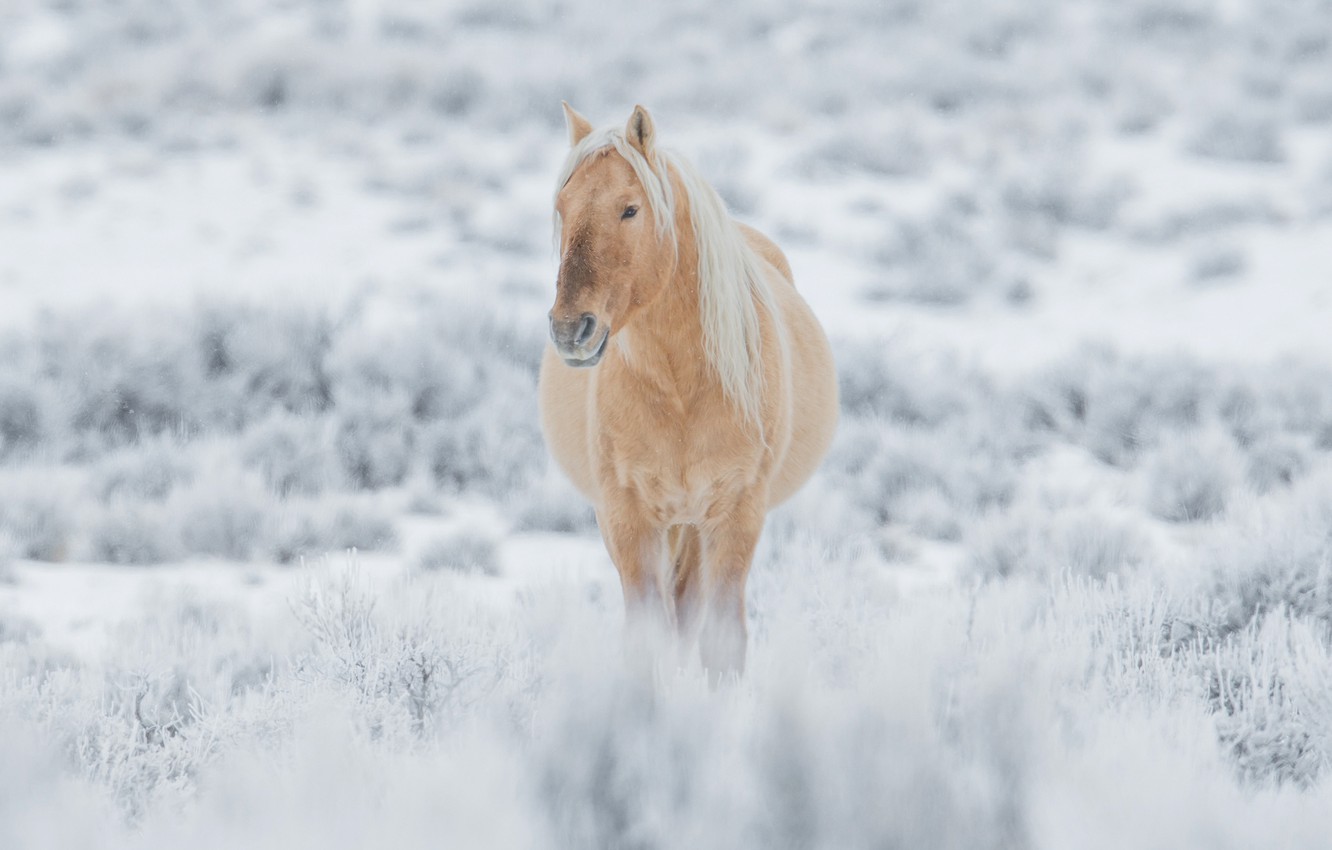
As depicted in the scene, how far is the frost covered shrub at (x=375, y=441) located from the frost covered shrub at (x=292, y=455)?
95mm

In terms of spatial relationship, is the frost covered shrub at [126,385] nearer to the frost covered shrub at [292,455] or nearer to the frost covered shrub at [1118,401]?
the frost covered shrub at [292,455]

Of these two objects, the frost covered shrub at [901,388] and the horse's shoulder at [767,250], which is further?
the frost covered shrub at [901,388]

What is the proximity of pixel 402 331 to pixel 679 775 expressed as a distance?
642 cm

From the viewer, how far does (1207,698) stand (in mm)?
2975

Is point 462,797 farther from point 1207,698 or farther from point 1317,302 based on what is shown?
point 1317,302

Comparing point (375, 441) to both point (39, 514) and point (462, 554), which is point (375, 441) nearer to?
point (462, 554)

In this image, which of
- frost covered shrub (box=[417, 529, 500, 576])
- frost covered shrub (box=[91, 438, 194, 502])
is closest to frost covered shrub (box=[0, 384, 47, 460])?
frost covered shrub (box=[91, 438, 194, 502])

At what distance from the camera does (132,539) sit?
5.05 metres

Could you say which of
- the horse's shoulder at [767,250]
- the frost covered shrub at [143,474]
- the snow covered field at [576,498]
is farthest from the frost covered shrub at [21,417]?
the horse's shoulder at [767,250]

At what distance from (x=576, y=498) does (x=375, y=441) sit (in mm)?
1348

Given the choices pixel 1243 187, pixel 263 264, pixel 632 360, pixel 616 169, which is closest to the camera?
pixel 616 169

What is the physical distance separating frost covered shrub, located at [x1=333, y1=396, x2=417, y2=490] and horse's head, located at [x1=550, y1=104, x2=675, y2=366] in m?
3.71

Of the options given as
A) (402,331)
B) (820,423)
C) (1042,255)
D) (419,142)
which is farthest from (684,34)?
(820,423)

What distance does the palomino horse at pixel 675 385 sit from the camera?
283 centimetres
